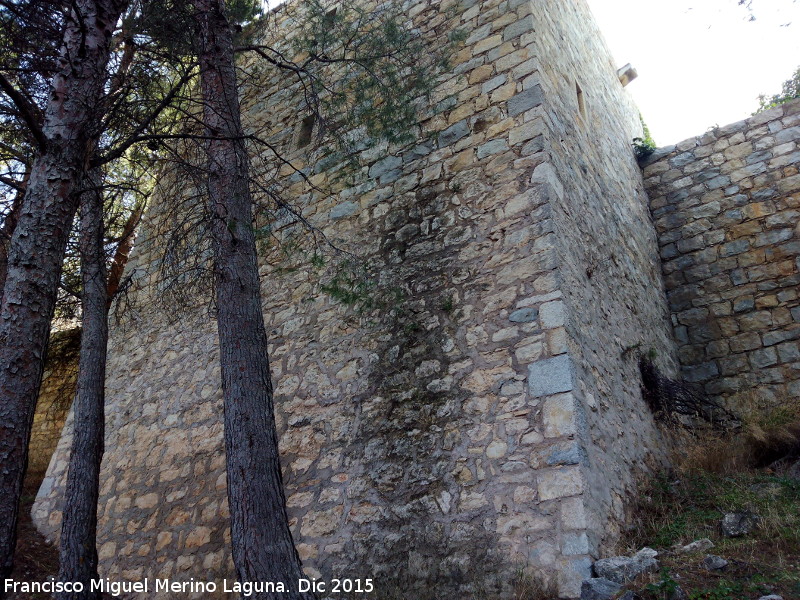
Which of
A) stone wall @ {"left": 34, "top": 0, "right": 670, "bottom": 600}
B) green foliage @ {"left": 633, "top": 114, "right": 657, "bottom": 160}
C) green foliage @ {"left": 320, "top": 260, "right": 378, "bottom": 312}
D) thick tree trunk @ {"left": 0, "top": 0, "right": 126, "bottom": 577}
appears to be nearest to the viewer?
thick tree trunk @ {"left": 0, "top": 0, "right": 126, "bottom": 577}

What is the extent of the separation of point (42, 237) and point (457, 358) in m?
2.68

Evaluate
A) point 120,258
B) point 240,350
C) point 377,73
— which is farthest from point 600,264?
point 120,258

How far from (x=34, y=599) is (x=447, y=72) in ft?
17.8

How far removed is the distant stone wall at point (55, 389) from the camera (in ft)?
32.4

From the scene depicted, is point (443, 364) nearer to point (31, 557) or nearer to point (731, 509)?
point (731, 509)

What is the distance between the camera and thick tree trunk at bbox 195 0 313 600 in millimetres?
3307

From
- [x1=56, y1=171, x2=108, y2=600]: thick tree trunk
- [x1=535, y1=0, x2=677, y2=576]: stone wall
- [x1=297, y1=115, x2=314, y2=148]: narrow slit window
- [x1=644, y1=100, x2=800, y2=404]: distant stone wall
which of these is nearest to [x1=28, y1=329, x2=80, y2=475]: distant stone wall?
[x1=56, y1=171, x2=108, y2=600]: thick tree trunk

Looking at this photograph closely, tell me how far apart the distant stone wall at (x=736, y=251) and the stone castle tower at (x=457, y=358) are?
5 centimetres

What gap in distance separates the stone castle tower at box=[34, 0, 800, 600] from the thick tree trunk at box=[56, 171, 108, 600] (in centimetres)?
102

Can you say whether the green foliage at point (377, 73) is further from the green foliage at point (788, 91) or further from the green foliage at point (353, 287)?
the green foliage at point (788, 91)

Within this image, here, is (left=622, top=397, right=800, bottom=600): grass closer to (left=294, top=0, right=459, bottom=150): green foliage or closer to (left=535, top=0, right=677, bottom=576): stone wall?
(left=535, top=0, right=677, bottom=576): stone wall

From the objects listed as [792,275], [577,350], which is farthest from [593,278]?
[792,275]

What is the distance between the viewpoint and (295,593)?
10.4ft

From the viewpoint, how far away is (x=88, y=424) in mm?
4941
